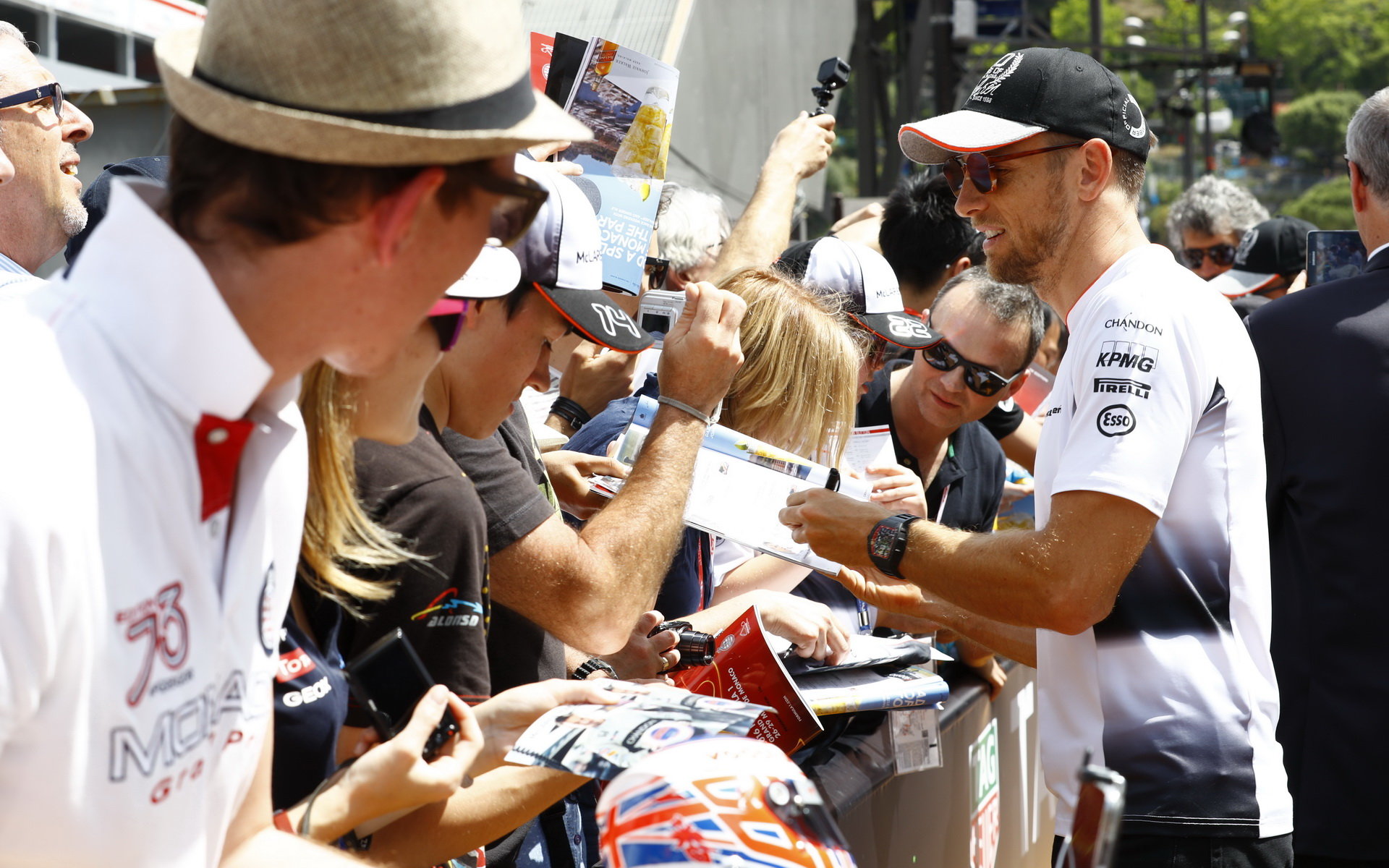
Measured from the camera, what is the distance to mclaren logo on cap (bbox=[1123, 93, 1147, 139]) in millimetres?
2629

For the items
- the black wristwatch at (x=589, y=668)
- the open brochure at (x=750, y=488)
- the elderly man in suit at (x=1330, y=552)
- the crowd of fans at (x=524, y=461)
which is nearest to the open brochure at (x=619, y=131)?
the crowd of fans at (x=524, y=461)

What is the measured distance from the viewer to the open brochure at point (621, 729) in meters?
1.40

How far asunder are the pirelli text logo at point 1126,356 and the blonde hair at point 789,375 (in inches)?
34.6

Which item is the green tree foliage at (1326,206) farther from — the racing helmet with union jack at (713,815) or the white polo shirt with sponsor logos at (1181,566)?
the racing helmet with union jack at (713,815)

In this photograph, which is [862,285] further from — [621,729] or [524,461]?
[621,729]

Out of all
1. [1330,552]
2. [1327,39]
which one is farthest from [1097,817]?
[1327,39]

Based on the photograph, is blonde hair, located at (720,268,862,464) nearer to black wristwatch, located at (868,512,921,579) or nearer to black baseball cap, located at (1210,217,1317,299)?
black wristwatch, located at (868,512,921,579)

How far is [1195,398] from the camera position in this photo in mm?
2303

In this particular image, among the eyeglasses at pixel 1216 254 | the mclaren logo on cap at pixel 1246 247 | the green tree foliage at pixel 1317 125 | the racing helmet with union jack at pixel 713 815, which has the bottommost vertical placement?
the green tree foliage at pixel 1317 125

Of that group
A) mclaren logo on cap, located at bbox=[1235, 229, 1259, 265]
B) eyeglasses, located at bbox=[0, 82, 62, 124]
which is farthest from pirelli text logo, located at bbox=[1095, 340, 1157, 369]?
mclaren logo on cap, located at bbox=[1235, 229, 1259, 265]

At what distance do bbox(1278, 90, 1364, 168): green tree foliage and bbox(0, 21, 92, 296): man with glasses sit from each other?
61.8m

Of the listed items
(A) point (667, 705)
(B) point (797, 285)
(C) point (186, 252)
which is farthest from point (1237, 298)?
(C) point (186, 252)

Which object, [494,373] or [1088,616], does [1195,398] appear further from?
[494,373]

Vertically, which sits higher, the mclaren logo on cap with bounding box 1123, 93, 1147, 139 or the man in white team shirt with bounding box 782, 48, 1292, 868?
the mclaren logo on cap with bounding box 1123, 93, 1147, 139
